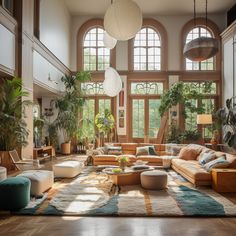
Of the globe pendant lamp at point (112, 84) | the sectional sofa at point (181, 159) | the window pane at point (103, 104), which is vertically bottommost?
the sectional sofa at point (181, 159)

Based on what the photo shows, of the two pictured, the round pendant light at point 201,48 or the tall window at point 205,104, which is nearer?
the round pendant light at point 201,48

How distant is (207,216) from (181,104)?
8.57m

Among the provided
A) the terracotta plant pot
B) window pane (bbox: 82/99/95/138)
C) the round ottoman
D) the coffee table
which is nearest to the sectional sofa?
the round ottoman

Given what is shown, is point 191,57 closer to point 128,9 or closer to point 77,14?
point 128,9

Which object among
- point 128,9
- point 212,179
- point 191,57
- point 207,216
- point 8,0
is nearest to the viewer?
point 207,216

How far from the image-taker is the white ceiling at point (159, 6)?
11906 mm

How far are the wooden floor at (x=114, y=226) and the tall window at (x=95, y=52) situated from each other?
9937 mm

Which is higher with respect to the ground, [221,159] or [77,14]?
[77,14]

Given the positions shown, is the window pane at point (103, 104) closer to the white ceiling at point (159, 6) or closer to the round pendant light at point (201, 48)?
the white ceiling at point (159, 6)

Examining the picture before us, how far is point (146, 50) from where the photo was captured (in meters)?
13.3

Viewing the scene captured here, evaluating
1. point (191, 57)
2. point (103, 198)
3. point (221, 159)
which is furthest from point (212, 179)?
point (191, 57)

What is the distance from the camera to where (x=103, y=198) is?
203 inches

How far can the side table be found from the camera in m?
5.68

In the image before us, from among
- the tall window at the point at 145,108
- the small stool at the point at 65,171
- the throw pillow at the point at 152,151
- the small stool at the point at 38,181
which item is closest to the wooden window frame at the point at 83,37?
the tall window at the point at 145,108
